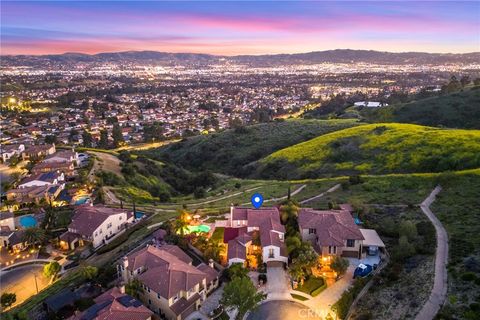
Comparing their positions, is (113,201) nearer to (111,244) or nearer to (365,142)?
(111,244)

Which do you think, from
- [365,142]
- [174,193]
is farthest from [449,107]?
[174,193]

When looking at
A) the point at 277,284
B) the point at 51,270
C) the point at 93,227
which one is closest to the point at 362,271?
the point at 277,284

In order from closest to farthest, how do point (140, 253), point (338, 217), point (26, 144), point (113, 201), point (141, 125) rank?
point (140, 253) < point (338, 217) < point (113, 201) < point (26, 144) < point (141, 125)

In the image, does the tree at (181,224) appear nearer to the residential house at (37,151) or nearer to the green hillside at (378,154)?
the green hillside at (378,154)

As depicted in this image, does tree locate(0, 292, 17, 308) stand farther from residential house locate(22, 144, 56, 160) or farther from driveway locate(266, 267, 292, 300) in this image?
residential house locate(22, 144, 56, 160)

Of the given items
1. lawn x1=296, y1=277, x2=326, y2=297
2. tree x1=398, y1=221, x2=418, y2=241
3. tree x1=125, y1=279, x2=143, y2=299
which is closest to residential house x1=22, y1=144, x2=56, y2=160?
tree x1=125, y1=279, x2=143, y2=299

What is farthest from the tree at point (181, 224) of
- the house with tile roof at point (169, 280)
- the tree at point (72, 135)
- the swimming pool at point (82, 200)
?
the tree at point (72, 135)

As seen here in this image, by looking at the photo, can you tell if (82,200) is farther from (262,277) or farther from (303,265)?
(303,265)

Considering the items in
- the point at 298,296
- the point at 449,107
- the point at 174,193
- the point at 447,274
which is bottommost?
the point at 174,193
